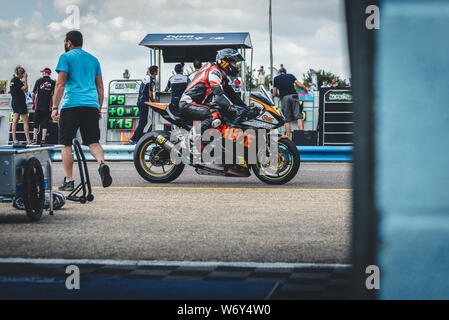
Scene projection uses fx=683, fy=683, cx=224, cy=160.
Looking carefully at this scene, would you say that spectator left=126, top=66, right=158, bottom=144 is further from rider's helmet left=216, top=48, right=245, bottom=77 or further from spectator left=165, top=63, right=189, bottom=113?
rider's helmet left=216, top=48, right=245, bottom=77

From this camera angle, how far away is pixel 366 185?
217cm

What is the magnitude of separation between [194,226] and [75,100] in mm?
2962

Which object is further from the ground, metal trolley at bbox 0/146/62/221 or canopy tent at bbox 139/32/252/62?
canopy tent at bbox 139/32/252/62

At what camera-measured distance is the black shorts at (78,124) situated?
7.73 metres

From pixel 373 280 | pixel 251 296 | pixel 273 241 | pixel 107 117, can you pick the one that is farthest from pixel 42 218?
pixel 107 117

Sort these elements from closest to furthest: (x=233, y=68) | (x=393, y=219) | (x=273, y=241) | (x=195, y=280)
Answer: (x=393, y=219) → (x=195, y=280) → (x=273, y=241) → (x=233, y=68)

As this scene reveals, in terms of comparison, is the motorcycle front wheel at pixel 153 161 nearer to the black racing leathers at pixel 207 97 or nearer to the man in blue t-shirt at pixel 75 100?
the black racing leathers at pixel 207 97

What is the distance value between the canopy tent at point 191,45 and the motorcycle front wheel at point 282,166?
9.62 m

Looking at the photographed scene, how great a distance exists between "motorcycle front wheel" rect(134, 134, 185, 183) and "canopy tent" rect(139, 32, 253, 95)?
9.50m

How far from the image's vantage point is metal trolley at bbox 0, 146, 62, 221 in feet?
17.1

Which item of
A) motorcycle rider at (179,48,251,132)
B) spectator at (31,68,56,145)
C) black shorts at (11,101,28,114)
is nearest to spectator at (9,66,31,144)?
black shorts at (11,101,28,114)

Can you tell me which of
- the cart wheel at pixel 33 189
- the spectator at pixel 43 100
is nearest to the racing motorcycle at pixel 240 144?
the cart wheel at pixel 33 189
